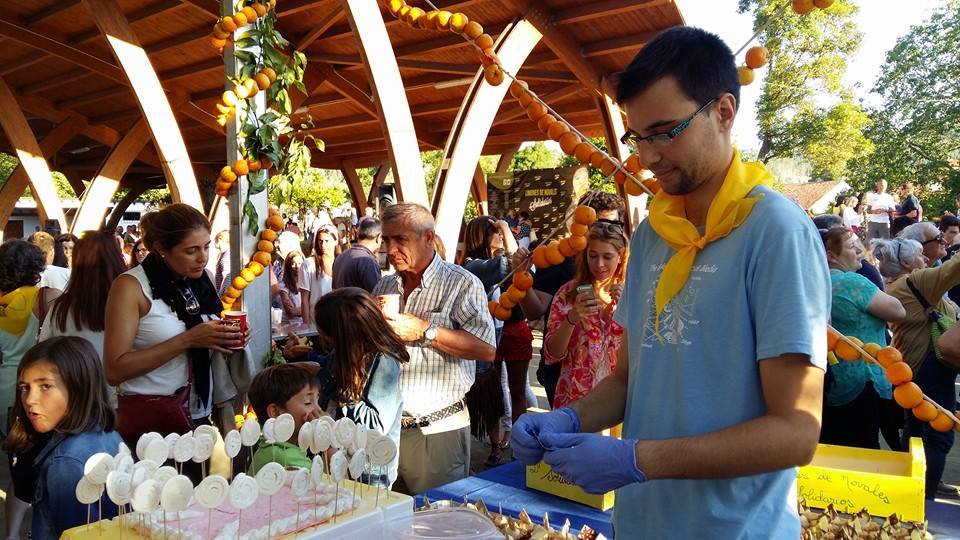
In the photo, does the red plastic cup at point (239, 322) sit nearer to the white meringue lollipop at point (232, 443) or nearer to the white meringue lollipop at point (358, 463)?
the white meringue lollipop at point (232, 443)

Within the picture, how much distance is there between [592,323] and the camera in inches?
131

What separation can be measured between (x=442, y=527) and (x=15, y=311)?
3539 millimetres

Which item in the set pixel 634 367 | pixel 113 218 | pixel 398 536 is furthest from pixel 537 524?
pixel 113 218

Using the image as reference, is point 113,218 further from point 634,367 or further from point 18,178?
point 634,367

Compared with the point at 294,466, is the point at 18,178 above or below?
above

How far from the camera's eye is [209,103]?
44.1ft

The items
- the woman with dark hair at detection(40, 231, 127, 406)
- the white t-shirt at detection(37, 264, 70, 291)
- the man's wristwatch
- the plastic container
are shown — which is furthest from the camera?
the white t-shirt at detection(37, 264, 70, 291)

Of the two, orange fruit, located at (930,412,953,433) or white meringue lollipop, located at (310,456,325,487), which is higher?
orange fruit, located at (930,412,953,433)

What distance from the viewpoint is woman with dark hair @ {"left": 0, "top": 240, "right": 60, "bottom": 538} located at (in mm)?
3954

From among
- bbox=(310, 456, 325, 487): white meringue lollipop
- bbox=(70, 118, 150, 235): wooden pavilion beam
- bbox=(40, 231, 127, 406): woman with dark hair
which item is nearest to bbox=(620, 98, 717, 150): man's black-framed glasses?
bbox=(310, 456, 325, 487): white meringue lollipop

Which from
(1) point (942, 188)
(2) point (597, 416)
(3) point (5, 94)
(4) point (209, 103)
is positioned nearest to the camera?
(2) point (597, 416)

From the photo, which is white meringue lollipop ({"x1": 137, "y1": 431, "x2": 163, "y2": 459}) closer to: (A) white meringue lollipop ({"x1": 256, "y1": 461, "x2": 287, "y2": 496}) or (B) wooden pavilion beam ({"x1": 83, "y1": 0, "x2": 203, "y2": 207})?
(A) white meringue lollipop ({"x1": 256, "y1": 461, "x2": 287, "y2": 496})

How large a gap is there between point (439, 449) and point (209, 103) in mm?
12258

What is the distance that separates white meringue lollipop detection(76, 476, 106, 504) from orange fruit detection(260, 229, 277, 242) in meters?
2.09
